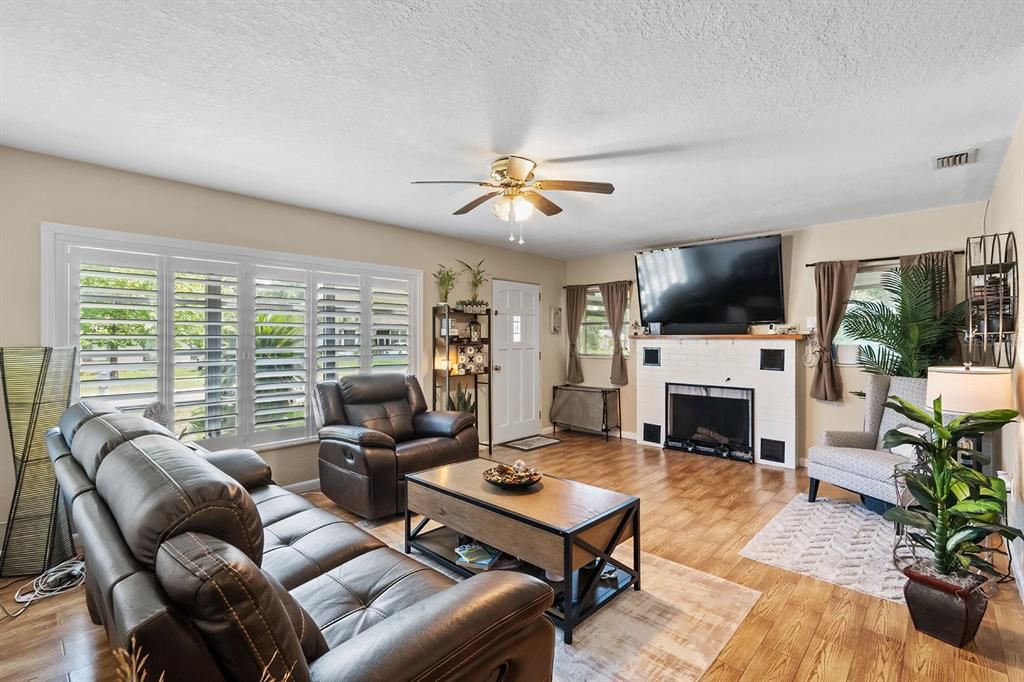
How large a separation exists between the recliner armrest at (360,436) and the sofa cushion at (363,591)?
4.76 ft

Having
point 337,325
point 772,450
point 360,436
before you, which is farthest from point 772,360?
point 337,325

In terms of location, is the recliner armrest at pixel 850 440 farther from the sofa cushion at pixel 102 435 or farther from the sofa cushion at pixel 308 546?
the sofa cushion at pixel 102 435

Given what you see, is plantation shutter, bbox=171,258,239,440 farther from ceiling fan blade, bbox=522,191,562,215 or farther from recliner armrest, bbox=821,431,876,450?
recliner armrest, bbox=821,431,876,450

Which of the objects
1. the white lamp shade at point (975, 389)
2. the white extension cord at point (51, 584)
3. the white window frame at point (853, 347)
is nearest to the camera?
the white lamp shade at point (975, 389)

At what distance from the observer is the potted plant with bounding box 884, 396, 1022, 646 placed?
1.99 meters

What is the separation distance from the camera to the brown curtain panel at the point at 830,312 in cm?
458

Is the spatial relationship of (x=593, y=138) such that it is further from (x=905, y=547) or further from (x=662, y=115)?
(x=905, y=547)

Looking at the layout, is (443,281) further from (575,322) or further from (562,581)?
(562,581)

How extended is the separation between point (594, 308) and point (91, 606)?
5673 mm

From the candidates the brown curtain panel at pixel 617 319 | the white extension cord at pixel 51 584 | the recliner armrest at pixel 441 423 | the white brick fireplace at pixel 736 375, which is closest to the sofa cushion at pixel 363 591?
the white extension cord at pixel 51 584

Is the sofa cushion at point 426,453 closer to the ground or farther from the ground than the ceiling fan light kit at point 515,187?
closer to the ground

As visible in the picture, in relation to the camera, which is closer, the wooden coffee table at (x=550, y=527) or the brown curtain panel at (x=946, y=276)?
the wooden coffee table at (x=550, y=527)

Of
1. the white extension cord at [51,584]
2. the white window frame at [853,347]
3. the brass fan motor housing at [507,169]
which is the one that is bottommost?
the white extension cord at [51,584]

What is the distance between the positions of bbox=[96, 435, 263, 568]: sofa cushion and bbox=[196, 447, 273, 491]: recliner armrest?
4.72ft
